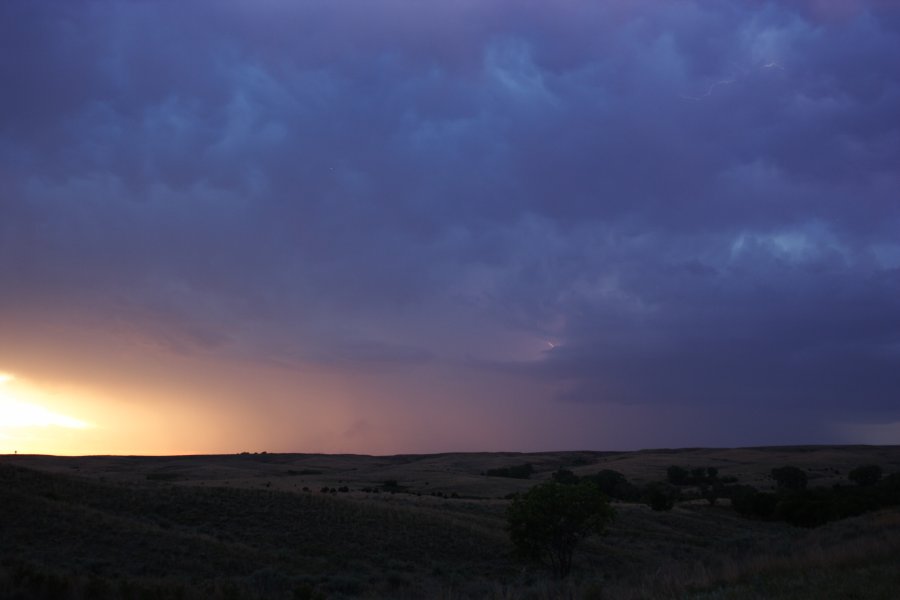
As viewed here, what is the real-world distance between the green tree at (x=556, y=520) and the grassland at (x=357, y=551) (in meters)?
2.02

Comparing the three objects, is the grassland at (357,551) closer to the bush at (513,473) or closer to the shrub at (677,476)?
the shrub at (677,476)

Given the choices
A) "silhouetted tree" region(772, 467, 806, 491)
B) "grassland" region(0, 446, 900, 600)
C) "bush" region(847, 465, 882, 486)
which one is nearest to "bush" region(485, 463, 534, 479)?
"silhouetted tree" region(772, 467, 806, 491)

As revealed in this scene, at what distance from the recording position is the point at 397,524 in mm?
45562

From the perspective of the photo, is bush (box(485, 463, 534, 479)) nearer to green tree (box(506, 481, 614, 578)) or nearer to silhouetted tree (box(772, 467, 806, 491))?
silhouetted tree (box(772, 467, 806, 491))

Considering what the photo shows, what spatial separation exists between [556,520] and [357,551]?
11529 mm

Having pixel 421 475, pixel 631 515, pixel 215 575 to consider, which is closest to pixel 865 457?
pixel 421 475

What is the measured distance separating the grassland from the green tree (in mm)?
2024

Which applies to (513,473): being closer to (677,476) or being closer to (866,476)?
(677,476)

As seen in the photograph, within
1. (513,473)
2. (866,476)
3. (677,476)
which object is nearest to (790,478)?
(866,476)

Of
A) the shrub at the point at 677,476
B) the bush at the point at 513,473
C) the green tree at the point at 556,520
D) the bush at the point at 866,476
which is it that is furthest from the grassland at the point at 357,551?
the bush at the point at 513,473

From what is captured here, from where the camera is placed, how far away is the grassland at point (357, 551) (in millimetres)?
15453

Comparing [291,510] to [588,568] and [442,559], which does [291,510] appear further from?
[588,568]

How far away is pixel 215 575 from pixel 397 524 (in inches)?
684

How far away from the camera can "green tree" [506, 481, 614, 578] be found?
120 feet
